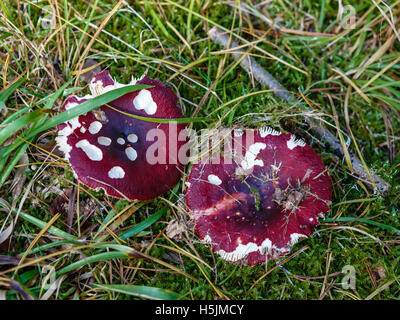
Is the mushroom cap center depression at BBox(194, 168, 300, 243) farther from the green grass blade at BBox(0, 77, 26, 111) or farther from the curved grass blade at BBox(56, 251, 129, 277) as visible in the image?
the green grass blade at BBox(0, 77, 26, 111)

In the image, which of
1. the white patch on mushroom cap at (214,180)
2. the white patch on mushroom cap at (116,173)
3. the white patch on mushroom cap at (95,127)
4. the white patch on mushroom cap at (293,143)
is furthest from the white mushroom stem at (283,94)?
the white patch on mushroom cap at (116,173)

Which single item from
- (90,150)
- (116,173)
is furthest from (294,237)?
(90,150)

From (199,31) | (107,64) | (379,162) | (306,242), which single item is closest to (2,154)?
(107,64)

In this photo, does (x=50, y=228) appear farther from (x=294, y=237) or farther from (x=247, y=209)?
(x=294, y=237)

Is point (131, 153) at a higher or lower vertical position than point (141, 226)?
higher

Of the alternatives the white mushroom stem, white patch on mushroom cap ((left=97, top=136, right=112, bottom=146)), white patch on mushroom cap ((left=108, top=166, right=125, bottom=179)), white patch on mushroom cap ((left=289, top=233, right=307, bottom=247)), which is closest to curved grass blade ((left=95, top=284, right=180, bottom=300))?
white patch on mushroom cap ((left=108, top=166, right=125, bottom=179))

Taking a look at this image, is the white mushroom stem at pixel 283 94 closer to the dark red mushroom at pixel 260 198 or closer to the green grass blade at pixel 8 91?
the dark red mushroom at pixel 260 198

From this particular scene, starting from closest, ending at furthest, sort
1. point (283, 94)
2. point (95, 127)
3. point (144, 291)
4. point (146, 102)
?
point (144, 291) → point (95, 127) → point (146, 102) → point (283, 94)
